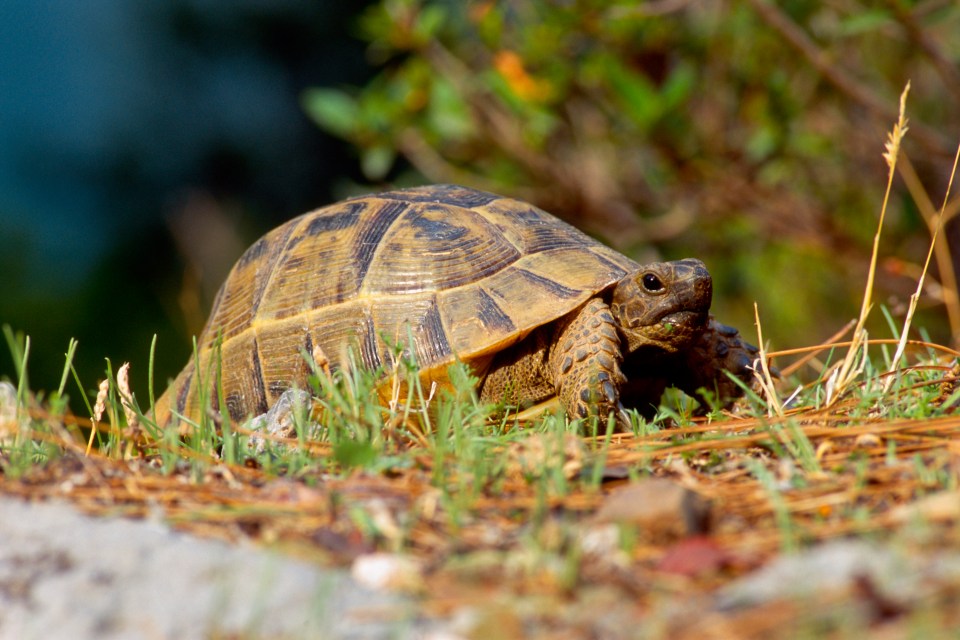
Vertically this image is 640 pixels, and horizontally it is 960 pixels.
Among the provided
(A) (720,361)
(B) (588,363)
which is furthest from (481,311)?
(A) (720,361)

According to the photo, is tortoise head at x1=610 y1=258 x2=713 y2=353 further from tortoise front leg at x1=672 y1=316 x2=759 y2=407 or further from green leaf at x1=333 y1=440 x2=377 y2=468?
green leaf at x1=333 y1=440 x2=377 y2=468

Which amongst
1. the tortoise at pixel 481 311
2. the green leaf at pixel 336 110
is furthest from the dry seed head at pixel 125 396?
the green leaf at pixel 336 110

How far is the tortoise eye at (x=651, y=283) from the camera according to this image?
3092 millimetres

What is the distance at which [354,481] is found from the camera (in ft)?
6.08

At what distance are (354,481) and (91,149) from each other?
9.36 meters

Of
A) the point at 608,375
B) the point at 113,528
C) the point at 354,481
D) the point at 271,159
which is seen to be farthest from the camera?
the point at 271,159

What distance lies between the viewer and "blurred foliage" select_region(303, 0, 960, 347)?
5145mm

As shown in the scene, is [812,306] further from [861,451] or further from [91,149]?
[91,149]

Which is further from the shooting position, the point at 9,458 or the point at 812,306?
the point at 812,306

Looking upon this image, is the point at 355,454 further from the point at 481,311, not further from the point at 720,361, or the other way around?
the point at 720,361

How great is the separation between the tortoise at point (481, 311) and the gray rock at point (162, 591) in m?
1.30

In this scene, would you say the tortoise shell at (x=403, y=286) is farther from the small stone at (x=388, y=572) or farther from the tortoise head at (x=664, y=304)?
the small stone at (x=388, y=572)

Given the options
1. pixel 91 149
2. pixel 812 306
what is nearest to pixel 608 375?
pixel 812 306

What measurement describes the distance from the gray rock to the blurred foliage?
3.71 metres
